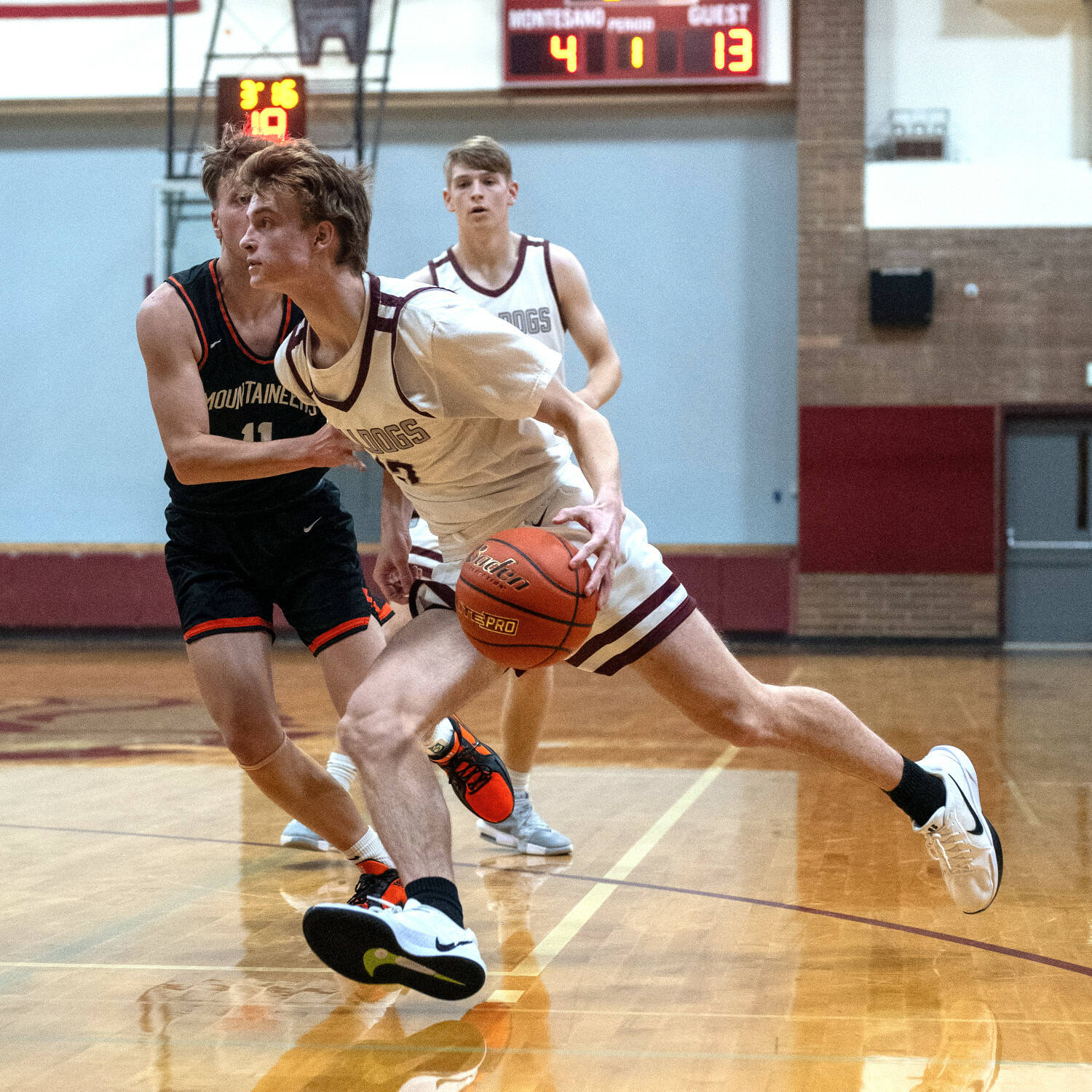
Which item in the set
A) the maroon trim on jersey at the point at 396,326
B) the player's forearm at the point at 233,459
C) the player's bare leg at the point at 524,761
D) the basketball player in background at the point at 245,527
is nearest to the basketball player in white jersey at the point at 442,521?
the maroon trim on jersey at the point at 396,326

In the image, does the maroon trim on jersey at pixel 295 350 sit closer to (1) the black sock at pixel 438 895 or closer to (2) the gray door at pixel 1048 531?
(1) the black sock at pixel 438 895

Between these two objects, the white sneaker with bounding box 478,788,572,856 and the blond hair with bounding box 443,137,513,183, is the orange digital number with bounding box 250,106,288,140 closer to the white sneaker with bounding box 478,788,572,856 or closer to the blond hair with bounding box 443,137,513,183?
the blond hair with bounding box 443,137,513,183

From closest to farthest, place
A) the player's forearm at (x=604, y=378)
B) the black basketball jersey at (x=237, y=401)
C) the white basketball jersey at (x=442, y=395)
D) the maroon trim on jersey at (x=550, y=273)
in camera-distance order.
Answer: the white basketball jersey at (x=442, y=395) < the black basketball jersey at (x=237, y=401) < the player's forearm at (x=604, y=378) < the maroon trim on jersey at (x=550, y=273)

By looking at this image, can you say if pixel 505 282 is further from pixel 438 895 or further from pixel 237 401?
pixel 438 895

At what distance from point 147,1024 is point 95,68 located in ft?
41.7

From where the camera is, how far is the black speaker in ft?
40.5

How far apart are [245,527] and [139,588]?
10.3 meters

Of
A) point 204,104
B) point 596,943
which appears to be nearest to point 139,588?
point 204,104

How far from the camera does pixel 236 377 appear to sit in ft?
10.3

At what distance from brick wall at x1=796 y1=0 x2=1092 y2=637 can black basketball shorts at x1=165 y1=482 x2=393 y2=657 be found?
32.4ft

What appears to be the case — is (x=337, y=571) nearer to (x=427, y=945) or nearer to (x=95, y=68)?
(x=427, y=945)

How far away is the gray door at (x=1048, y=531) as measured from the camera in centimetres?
1273

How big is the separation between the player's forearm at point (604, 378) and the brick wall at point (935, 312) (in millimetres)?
8582

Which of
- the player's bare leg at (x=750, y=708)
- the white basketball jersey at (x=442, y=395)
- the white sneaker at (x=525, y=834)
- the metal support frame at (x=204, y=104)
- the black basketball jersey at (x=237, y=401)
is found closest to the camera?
the white basketball jersey at (x=442, y=395)
